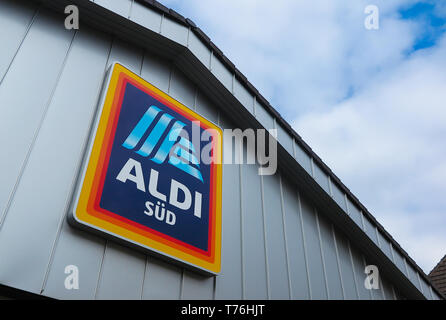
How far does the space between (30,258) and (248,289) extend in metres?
1.62

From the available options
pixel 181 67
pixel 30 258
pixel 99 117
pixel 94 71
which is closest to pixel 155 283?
pixel 30 258

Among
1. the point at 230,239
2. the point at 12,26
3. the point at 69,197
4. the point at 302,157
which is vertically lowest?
the point at 69,197

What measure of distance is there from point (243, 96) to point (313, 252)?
1.70 m

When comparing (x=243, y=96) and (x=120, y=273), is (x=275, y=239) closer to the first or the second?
(x=243, y=96)

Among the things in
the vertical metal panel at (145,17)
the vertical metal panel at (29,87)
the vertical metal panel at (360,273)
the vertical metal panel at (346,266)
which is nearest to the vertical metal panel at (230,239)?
the vertical metal panel at (145,17)

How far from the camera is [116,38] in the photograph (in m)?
3.18

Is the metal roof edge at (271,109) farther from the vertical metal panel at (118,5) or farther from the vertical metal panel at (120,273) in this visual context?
the vertical metal panel at (120,273)

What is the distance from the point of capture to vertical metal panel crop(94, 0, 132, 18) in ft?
9.62

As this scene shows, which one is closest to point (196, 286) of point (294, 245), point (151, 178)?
point (151, 178)

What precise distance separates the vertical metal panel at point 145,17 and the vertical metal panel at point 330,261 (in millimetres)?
2647

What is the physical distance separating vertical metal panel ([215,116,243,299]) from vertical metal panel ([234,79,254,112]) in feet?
1.48

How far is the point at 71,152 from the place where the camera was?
238cm

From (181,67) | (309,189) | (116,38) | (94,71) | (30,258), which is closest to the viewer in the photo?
(30,258)
